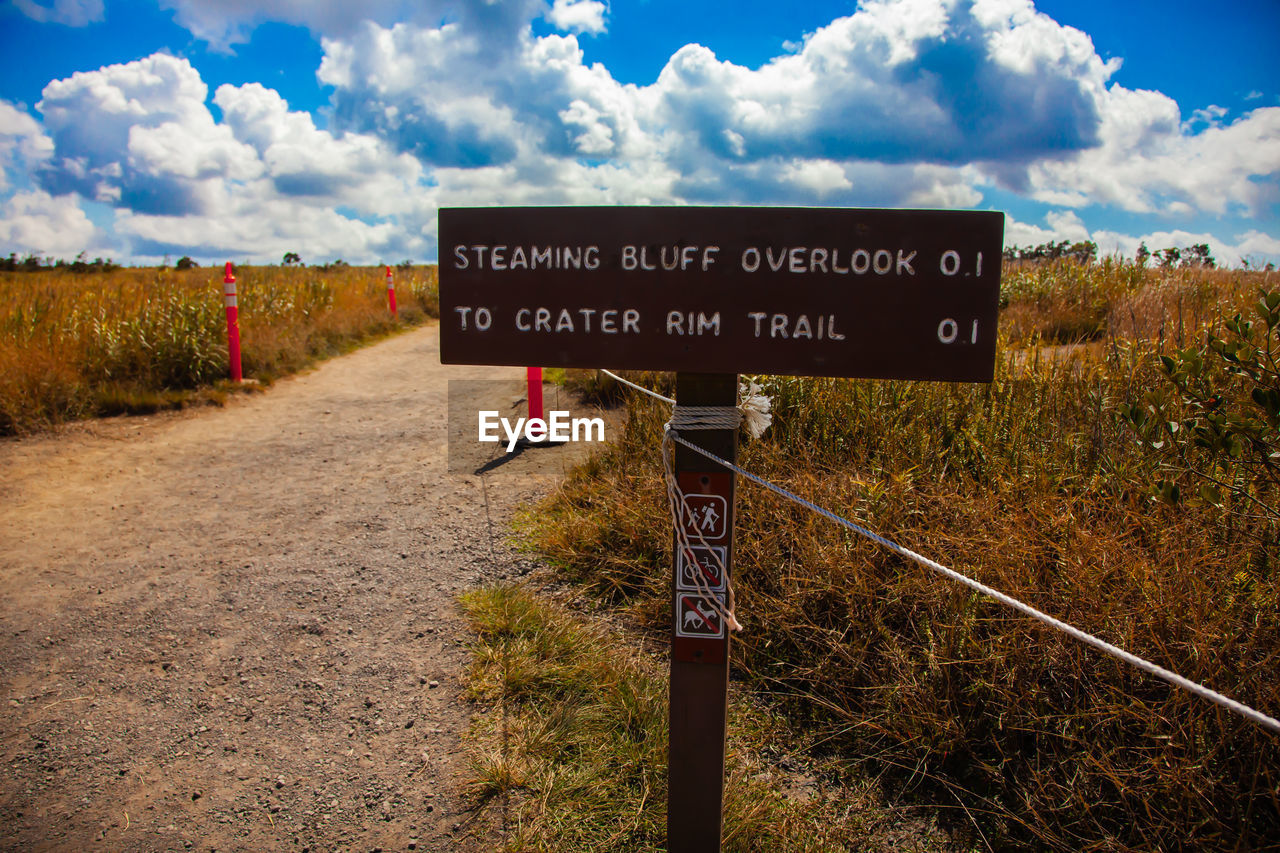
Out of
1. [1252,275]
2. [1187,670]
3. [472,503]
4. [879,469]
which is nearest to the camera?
[1187,670]

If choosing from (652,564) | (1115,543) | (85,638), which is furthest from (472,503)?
(1115,543)

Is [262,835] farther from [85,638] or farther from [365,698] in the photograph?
[85,638]

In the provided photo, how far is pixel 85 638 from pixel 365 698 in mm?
1503

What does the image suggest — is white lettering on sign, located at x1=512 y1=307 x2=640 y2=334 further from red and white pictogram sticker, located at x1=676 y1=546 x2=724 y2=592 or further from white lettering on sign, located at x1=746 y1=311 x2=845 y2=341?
red and white pictogram sticker, located at x1=676 y1=546 x2=724 y2=592

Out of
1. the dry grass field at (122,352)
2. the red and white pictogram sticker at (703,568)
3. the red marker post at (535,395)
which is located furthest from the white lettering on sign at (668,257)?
the dry grass field at (122,352)

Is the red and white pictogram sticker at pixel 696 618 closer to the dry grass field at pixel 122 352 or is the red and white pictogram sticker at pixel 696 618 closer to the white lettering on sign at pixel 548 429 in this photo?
the white lettering on sign at pixel 548 429

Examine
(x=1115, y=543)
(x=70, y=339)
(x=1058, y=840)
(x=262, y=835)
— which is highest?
(x=70, y=339)

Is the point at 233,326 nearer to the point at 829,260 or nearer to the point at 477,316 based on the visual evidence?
the point at 477,316

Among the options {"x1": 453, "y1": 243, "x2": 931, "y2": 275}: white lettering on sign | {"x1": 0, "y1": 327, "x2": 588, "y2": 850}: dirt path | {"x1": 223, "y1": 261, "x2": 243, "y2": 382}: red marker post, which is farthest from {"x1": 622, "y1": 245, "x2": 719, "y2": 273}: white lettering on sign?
{"x1": 223, "y1": 261, "x2": 243, "y2": 382}: red marker post

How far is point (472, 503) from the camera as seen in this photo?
4.61m

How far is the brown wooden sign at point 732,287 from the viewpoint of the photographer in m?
1.43

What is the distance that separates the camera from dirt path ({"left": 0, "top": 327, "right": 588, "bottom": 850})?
2.19 meters

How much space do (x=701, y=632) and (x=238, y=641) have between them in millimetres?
2441

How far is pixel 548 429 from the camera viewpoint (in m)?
6.14
